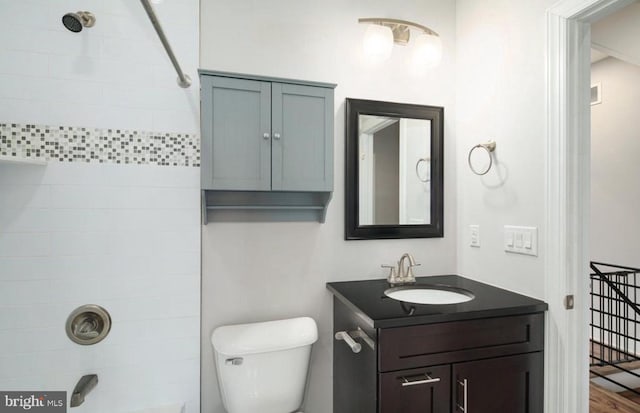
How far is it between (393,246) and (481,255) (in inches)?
18.4

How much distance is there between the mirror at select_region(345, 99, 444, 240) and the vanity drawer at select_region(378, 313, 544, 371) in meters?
0.65

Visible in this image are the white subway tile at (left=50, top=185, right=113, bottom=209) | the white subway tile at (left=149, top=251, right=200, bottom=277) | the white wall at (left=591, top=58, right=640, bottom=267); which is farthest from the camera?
the white wall at (left=591, top=58, right=640, bottom=267)

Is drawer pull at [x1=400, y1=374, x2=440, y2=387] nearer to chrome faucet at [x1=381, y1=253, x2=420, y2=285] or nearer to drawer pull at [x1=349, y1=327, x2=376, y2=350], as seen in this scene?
drawer pull at [x1=349, y1=327, x2=376, y2=350]

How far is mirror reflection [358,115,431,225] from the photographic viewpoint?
5.89 ft

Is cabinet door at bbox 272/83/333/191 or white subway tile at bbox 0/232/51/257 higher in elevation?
cabinet door at bbox 272/83/333/191

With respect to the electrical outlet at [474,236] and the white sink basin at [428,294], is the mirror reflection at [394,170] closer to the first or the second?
the electrical outlet at [474,236]

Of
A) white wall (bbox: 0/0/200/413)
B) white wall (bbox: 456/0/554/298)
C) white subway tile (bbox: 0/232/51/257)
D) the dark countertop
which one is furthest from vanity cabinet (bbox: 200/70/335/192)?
white wall (bbox: 456/0/554/298)

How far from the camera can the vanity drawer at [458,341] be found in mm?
1205

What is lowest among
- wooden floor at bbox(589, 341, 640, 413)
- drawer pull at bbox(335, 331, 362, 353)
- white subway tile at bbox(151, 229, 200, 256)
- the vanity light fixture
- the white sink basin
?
wooden floor at bbox(589, 341, 640, 413)

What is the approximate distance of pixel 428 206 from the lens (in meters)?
1.90

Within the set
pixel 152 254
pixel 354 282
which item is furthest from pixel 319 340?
pixel 152 254

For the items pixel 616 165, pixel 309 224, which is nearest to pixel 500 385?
pixel 309 224

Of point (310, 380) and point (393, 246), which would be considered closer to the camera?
point (310, 380)

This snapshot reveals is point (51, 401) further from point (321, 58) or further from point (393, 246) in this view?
point (321, 58)
